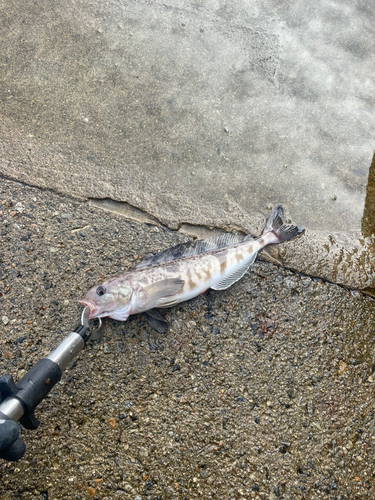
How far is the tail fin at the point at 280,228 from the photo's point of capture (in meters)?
3.18

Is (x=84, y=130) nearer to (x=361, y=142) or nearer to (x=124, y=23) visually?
(x=124, y=23)

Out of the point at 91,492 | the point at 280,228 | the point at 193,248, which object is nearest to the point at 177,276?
the point at 193,248

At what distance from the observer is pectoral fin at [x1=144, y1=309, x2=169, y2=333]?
2705 mm

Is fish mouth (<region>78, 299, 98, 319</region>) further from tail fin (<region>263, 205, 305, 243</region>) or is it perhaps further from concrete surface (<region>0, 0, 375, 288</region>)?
tail fin (<region>263, 205, 305, 243</region>)

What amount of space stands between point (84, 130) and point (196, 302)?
6.33 feet

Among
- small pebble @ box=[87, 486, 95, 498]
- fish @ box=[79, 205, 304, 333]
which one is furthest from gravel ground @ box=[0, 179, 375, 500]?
fish @ box=[79, 205, 304, 333]

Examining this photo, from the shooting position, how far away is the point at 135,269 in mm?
2803

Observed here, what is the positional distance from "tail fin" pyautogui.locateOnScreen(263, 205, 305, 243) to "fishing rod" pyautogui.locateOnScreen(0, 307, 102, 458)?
1.67 m

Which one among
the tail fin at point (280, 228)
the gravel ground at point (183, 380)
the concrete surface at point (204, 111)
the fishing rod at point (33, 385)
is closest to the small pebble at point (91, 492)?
the gravel ground at point (183, 380)

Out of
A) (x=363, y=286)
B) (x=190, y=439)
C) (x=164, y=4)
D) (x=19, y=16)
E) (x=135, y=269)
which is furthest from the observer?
(x=164, y=4)

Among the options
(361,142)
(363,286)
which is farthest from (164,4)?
(363,286)

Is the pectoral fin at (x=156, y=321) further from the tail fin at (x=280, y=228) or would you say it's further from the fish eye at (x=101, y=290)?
the tail fin at (x=280, y=228)

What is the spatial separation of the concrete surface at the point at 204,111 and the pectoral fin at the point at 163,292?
2.25 ft

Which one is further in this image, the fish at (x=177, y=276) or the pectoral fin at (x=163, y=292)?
the pectoral fin at (x=163, y=292)
